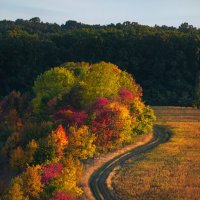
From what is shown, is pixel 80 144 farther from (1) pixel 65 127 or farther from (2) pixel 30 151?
(2) pixel 30 151

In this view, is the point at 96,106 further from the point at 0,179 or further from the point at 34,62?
the point at 34,62

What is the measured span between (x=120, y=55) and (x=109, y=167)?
96.9 m

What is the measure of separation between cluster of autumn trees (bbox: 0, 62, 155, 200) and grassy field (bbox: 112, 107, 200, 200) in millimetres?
5866

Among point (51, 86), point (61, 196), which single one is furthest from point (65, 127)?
point (61, 196)

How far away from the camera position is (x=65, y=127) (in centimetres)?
7600

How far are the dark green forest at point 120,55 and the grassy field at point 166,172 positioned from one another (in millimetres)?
58923

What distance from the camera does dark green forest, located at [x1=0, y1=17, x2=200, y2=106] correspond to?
154000 mm

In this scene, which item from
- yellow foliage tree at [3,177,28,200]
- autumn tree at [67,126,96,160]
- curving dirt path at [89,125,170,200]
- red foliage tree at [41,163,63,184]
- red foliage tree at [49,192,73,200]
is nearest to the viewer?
yellow foliage tree at [3,177,28,200]

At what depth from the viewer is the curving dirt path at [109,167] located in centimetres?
5932

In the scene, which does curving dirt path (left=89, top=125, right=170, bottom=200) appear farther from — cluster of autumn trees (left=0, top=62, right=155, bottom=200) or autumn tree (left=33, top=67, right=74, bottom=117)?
autumn tree (left=33, top=67, right=74, bottom=117)

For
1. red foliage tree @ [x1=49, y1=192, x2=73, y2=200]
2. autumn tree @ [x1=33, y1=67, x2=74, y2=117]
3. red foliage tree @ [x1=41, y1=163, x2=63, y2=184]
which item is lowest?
red foliage tree @ [x1=49, y1=192, x2=73, y2=200]

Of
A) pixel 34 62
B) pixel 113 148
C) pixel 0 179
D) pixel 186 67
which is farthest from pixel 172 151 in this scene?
pixel 34 62

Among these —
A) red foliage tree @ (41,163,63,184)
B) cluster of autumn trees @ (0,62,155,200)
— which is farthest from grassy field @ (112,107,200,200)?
red foliage tree @ (41,163,63,184)

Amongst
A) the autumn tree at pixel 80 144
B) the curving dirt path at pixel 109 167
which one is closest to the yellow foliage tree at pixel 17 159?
the autumn tree at pixel 80 144
